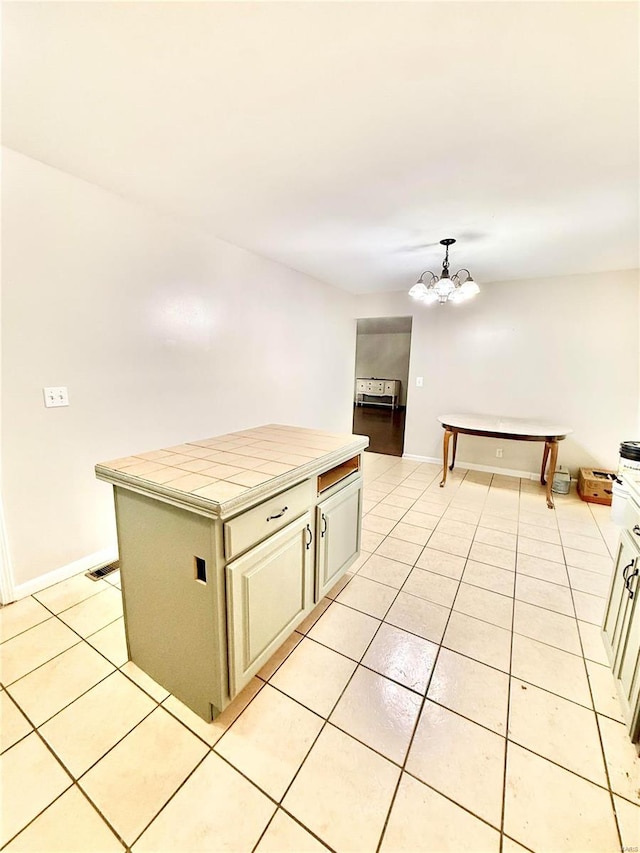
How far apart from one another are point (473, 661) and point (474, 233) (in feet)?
9.12

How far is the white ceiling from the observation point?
Result: 1.07 m

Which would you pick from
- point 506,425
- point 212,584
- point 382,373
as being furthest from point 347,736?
point 382,373

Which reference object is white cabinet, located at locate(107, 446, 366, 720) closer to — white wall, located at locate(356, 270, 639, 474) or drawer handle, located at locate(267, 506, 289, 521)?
drawer handle, located at locate(267, 506, 289, 521)

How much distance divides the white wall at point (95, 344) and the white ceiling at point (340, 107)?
0.77ft

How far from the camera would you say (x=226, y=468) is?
146 cm

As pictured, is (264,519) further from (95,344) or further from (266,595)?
(95,344)

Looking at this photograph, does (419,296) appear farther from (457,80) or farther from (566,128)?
(457,80)

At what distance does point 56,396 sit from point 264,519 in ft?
4.99

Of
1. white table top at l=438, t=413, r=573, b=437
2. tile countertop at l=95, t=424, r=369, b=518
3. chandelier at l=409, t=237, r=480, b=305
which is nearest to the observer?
tile countertop at l=95, t=424, r=369, b=518

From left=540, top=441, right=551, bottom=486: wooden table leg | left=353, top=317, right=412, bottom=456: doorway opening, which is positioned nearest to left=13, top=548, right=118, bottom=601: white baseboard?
left=540, top=441, right=551, bottom=486: wooden table leg

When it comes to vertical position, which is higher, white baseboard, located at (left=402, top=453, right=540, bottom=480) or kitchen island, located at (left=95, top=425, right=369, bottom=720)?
kitchen island, located at (left=95, top=425, right=369, bottom=720)

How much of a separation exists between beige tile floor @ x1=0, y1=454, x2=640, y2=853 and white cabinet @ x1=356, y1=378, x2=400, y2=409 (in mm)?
8148

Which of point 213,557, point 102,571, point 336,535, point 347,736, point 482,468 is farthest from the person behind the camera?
point 482,468

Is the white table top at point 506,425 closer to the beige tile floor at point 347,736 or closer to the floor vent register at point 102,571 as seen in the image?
the beige tile floor at point 347,736
